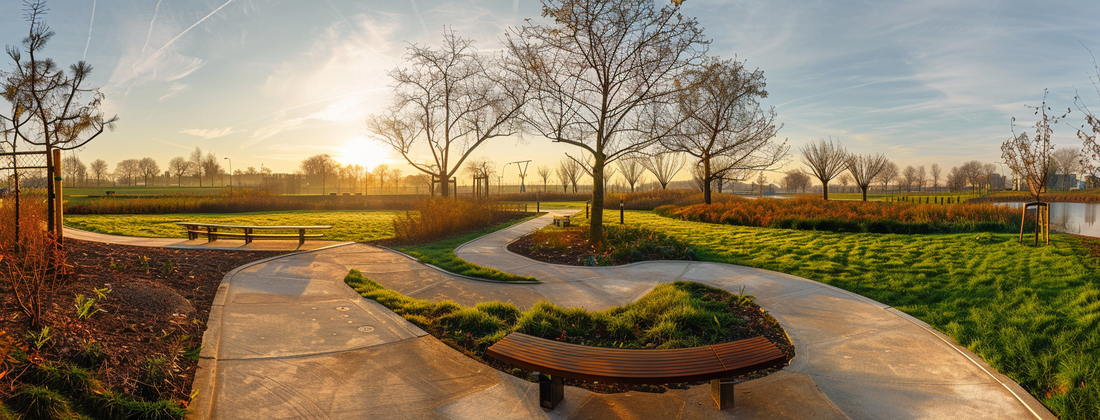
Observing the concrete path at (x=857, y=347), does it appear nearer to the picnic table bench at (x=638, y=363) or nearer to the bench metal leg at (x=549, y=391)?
the picnic table bench at (x=638, y=363)

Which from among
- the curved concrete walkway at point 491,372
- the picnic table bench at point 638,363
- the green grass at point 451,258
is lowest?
the curved concrete walkway at point 491,372

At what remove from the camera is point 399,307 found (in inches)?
250

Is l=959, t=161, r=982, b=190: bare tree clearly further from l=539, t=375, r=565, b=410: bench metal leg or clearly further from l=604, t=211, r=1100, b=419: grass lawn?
l=539, t=375, r=565, b=410: bench metal leg

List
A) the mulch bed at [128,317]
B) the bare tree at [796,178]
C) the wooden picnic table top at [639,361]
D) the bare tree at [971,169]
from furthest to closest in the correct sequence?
the bare tree at [796,178] → the bare tree at [971,169] → the mulch bed at [128,317] → the wooden picnic table top at [639,361]

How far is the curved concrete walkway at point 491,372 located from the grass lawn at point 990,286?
294 millimetres

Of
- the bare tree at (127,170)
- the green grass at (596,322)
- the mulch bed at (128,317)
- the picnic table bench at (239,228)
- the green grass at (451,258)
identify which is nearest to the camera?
the mulch bed at (128,317)

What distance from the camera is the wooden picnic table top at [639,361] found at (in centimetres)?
356

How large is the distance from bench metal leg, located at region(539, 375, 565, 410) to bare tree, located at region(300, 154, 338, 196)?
259ft

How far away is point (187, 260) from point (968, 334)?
11705 mm

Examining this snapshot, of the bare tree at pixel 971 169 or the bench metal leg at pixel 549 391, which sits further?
the bare tree at pixel 971 169

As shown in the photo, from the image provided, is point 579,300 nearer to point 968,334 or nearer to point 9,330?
point 968,334

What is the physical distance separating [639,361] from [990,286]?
6530mm

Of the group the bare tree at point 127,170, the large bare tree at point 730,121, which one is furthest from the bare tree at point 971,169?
the bare tree at point 127,170

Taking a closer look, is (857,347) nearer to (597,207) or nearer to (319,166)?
(597,207)
